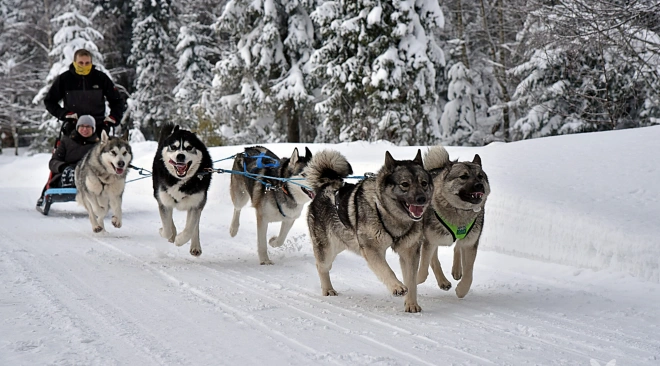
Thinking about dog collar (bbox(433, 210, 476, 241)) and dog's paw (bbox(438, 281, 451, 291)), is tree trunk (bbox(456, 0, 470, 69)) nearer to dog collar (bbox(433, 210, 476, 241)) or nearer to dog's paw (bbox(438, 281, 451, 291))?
dog's paw (bbox(438, 281, 451, 291))

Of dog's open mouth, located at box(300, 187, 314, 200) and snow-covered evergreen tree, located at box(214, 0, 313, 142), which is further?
snow-covered evergreen tree, located at box(214, 0, 313, 142)

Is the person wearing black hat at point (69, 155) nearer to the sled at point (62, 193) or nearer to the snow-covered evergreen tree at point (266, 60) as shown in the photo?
the sled at point (62, 193)

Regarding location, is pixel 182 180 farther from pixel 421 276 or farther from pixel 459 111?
pixel 459 111

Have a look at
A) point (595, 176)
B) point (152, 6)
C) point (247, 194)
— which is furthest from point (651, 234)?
point (152, 6)

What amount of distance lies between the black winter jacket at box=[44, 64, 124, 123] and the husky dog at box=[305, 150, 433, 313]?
5.72 meters

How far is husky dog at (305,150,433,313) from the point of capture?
14.3 feet

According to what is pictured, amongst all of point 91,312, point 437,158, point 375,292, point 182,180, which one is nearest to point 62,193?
point 182,180

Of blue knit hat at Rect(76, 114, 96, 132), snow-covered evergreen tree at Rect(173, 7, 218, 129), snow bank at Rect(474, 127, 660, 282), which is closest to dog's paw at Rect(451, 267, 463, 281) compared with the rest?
snow bank at Rect(474, 127, 660, 282)

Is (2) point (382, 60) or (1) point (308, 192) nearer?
(1) point (308, 192)

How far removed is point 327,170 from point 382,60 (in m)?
12.1

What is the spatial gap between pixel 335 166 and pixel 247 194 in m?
2.72

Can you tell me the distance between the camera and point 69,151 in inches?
375

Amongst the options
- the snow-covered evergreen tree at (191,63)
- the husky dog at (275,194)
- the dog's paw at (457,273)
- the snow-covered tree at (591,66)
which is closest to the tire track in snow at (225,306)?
the husky dog at (275,194)

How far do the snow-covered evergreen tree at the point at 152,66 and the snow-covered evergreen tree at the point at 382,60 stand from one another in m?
16.7
